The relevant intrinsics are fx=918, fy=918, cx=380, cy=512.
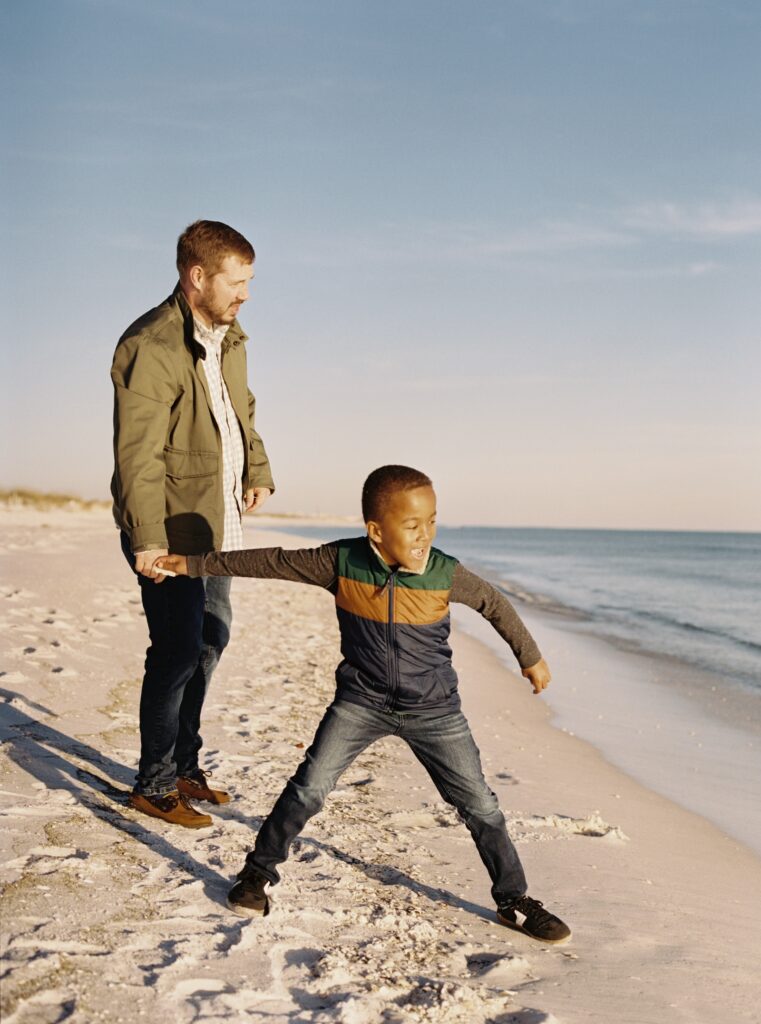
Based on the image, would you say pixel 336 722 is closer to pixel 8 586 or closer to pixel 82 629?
pixel 82 629

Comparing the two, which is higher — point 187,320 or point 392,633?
point 187,320

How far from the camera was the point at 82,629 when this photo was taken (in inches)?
311

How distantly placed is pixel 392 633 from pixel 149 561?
3.10ft

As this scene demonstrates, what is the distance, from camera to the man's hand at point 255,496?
410 cm

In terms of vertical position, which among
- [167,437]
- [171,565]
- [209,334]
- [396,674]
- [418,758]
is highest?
[209,334]

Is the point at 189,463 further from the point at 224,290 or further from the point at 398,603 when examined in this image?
the point at 398,603

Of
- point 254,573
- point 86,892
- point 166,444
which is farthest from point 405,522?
point 86,892

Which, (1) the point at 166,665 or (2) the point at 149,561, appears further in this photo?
(1) the point at 166,665

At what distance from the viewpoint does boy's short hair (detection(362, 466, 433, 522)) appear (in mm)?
2930

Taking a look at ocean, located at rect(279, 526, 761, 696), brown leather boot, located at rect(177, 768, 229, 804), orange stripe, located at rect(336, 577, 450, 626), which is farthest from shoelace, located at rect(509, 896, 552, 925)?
ocean, located at rect(279, 526, 761, 696)

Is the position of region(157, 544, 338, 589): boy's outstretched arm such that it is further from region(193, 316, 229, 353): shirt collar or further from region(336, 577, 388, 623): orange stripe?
region(193, 316, 229, 353): shirt collar

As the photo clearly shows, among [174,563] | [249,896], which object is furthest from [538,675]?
[174,563]

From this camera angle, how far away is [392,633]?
2.98 meters

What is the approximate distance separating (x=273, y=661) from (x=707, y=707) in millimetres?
3853
